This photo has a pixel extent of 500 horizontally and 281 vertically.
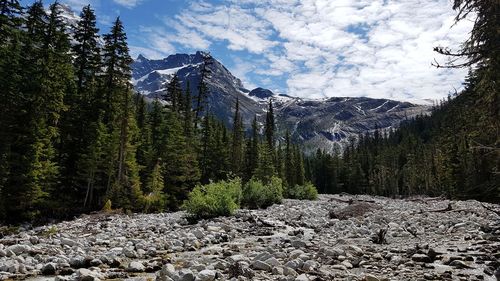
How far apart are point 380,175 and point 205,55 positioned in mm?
75258

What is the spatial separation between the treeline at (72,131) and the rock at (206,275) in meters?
19.7

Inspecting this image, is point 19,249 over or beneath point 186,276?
beneath

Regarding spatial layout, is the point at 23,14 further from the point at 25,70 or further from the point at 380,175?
the point at 380,175

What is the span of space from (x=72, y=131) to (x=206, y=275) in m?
27.6

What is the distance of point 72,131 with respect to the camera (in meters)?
31.1

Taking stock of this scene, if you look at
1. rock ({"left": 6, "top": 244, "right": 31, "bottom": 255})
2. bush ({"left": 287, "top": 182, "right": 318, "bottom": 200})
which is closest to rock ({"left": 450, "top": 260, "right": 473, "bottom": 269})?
rock ({"left": 6, "top": 244, "right": 31, "bottom": 255})

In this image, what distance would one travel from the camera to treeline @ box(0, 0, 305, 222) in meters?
23.7

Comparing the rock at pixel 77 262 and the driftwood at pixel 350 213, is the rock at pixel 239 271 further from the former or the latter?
the driftwood at pixel 350 213

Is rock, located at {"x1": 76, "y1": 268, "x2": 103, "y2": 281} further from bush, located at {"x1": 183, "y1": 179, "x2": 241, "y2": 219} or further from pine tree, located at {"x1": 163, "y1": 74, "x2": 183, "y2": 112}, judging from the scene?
pine tree, located at {"x1": 163, "y1": 74, "x2": 183, "y2": 112}

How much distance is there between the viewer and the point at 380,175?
360 ft

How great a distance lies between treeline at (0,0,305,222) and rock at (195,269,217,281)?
19.7 metres

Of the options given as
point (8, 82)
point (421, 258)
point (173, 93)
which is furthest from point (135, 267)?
point (173, 93)

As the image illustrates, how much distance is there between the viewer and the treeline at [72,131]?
77.8ft

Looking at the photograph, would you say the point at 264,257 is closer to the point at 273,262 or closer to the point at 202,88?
the point at 273,262
